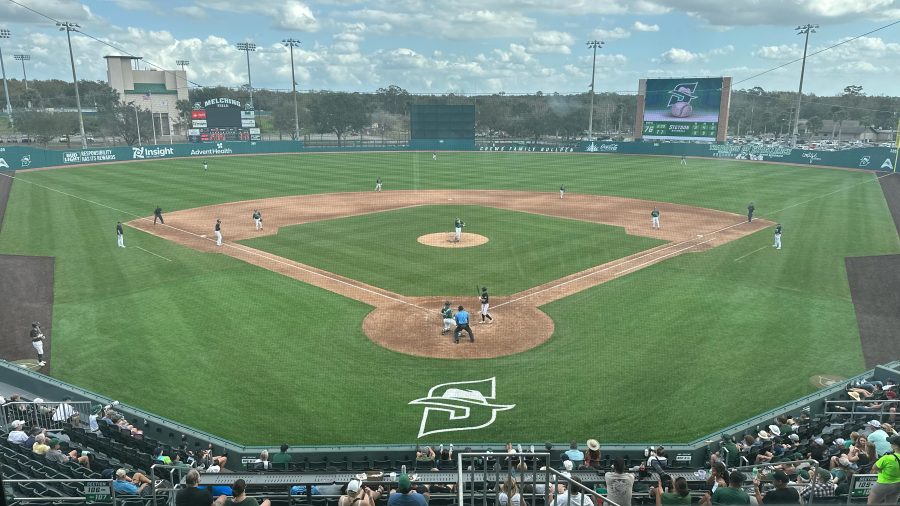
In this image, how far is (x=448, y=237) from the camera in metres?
30.2

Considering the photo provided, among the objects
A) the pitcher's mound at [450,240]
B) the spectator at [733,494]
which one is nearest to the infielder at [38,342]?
the pitcher's mound at [450,240]

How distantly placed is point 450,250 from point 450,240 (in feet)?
6.72

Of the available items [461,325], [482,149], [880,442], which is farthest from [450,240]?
[482,149]

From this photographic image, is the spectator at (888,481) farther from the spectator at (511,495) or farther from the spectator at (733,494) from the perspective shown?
the spectator at (511,495)

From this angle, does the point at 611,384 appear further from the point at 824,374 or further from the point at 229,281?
the point at 229,281

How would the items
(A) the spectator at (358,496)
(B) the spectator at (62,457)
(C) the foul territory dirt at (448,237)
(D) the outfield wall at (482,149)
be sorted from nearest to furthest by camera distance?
(A) the spectator at (358,496) → (B) the spectator at (62,457) → (C) the foul territory dirt at (448,237) → (D) the outfield wall at (482,149)

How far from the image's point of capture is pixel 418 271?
79.1 feet

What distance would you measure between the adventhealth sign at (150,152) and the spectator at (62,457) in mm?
67903

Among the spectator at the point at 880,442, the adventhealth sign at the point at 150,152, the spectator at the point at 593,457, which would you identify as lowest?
the spectator at the point at 593,457

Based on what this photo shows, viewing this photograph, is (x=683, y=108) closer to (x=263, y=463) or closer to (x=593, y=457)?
(x=593, y=457)

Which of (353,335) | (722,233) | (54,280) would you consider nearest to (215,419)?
(353,335)

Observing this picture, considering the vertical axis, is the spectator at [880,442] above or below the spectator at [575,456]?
above

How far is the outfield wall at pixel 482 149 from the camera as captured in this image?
59.0m

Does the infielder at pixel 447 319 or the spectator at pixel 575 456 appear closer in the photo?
the spectator at pixel 575 456
